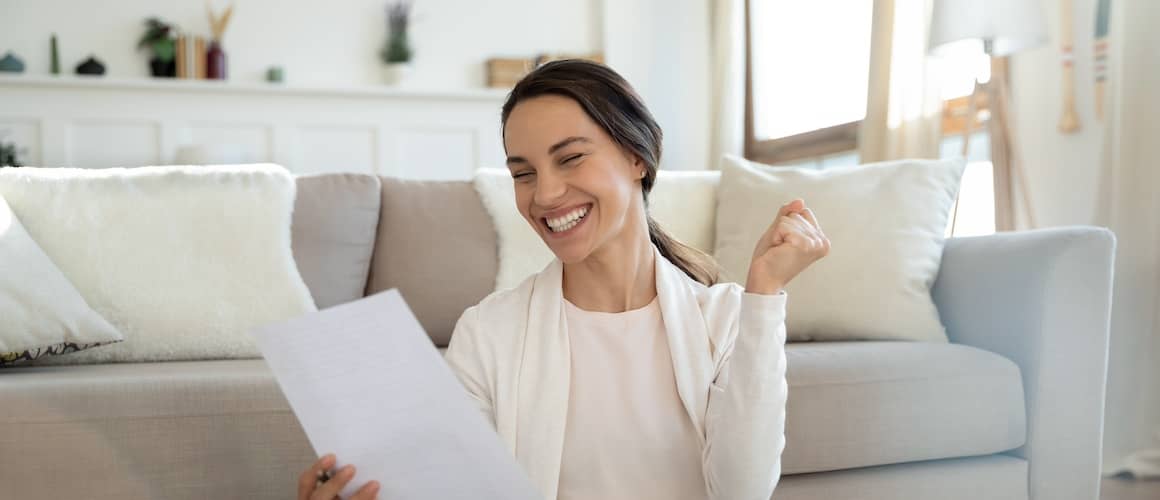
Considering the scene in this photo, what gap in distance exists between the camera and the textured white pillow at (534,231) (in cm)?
241

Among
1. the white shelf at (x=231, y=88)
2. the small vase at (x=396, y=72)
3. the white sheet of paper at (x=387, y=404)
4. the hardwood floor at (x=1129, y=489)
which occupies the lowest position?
the hardwood floor at (x=1129, y=489)

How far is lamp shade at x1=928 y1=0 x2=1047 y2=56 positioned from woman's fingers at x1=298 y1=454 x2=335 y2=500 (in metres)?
2.53

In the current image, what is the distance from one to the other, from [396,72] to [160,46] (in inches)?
44.9

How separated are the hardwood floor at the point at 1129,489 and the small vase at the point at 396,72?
12.6 feet

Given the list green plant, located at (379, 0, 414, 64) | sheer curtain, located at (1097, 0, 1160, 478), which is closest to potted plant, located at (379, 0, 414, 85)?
green plant, located at (379, 0, 414, 64)

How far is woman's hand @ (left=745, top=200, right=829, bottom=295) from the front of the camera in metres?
1.09

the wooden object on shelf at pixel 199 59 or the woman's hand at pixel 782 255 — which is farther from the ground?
the wooden object on shelf at pixel 199 59

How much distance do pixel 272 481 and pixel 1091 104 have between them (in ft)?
8.75

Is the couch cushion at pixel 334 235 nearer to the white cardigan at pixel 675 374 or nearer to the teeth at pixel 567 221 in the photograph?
the white cardigan at pixel 675 374

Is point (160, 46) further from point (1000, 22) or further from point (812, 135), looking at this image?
point (1000, 22)

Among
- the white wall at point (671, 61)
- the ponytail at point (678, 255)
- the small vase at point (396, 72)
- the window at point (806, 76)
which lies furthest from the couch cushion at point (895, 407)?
the small vase at point (396, 72)

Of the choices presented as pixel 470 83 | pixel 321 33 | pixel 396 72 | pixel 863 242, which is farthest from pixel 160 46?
pixel 863 242

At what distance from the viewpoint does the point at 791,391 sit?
1.85 metres

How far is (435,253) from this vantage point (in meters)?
2.39
